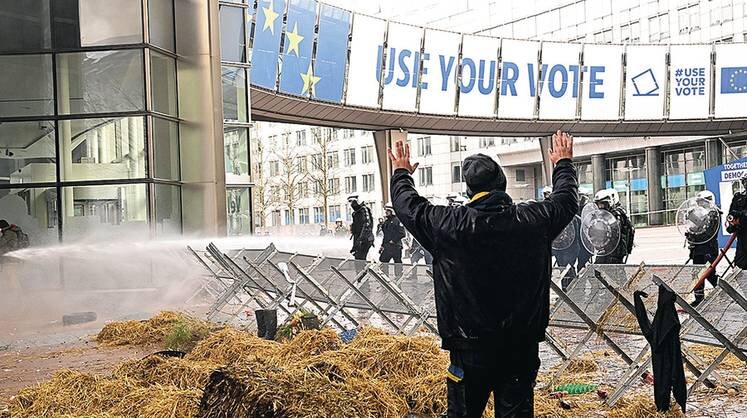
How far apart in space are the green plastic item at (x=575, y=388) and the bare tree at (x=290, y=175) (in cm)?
5717

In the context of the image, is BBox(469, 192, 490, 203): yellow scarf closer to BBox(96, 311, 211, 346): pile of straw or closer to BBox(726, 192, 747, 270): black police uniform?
BBox(96, 311, 211, 346): pile of straw

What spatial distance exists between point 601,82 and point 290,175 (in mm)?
42908

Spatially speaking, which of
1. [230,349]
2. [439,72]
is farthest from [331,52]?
[230,349]

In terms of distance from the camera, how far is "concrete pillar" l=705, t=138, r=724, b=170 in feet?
161

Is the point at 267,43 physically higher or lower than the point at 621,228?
higher

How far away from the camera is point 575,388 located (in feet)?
24.7

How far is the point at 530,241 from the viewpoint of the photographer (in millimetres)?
4262

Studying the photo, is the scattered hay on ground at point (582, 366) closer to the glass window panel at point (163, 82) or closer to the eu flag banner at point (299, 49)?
the glass window panel at point (163, 82)

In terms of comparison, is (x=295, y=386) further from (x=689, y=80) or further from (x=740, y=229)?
(x=689, y=80)

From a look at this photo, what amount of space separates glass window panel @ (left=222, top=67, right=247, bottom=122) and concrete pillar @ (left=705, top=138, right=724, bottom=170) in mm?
36076

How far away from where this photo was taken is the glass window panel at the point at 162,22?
18.0 metres

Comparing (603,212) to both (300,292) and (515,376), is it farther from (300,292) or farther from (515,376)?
(515,376)

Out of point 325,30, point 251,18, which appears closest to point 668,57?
point 325,30

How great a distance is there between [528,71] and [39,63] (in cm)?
2010
